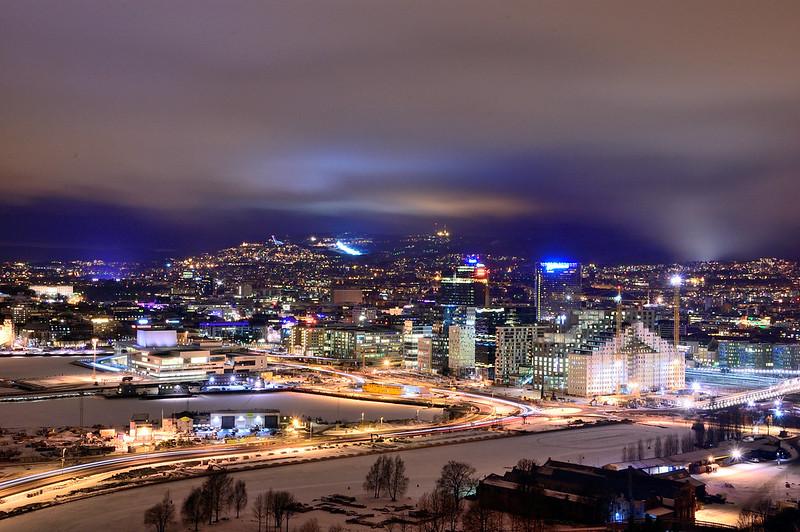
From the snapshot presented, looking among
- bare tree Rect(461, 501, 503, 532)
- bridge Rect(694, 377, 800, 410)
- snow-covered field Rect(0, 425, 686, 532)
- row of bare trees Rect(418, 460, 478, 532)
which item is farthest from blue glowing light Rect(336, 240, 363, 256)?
bare tree Rect(461, 501, 503, 532)

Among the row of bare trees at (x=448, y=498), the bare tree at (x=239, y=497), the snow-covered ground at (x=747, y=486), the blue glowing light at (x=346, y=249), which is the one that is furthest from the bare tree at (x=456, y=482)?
the blue glowing light at (x=346, y=249)

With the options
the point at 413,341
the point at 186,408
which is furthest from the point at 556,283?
the point at 186,408

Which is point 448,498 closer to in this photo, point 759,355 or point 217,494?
point 217,494

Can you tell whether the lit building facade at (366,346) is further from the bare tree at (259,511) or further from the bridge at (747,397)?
the bare tree at (259,511)

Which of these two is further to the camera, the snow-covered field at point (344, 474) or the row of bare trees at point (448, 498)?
the snow-covered field at point (344, 474)

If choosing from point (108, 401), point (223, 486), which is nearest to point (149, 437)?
point (223, 486)

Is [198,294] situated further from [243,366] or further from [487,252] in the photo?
[243,366]

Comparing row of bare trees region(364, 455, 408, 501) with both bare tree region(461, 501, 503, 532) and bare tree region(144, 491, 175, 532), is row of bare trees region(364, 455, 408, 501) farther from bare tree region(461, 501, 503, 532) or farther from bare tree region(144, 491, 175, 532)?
bare tree region(144, 491, 175, 532)
